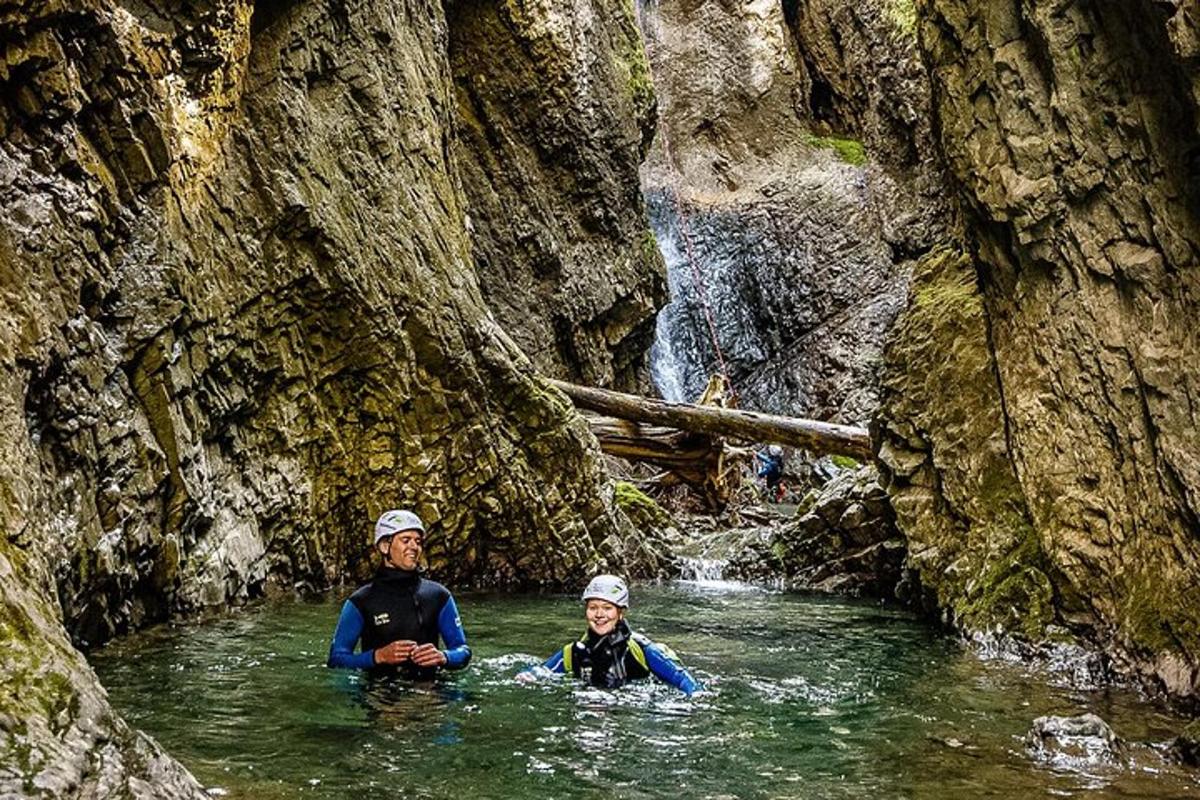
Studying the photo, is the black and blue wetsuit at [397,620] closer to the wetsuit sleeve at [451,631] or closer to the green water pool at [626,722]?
the wetsuit sleeve at [451,631]

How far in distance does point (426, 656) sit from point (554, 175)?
56.0 feet

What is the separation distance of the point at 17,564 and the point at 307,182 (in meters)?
7.84

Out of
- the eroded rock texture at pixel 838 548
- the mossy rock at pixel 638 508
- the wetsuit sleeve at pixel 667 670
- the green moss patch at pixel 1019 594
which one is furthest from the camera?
the mossy rock at pixel 638 508

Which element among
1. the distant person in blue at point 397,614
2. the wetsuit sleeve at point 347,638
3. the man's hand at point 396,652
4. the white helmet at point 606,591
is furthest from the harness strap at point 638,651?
the wetsuit sleeve at point 347,638

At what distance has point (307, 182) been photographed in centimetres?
1302

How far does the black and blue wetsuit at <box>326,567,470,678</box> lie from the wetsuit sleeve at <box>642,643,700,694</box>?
1319mm

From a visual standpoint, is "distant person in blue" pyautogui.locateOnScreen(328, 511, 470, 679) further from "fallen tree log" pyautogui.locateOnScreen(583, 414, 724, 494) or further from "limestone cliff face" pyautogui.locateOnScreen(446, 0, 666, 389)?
"limestone cliff face" pyautogui.locateOnScreen(446, 0, 666, 389)

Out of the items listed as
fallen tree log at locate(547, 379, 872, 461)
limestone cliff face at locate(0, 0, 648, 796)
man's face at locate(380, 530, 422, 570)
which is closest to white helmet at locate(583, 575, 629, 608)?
man's face at locate(380, 530, 422, 570)

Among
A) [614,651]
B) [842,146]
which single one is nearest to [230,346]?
[614,651]

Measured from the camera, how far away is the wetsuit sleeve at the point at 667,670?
8.17 m

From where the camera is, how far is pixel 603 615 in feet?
27.5

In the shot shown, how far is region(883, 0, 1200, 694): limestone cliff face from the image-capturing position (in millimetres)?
7789

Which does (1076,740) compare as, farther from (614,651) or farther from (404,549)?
(404,549)

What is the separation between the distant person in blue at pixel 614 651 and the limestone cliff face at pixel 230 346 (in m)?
3.59
